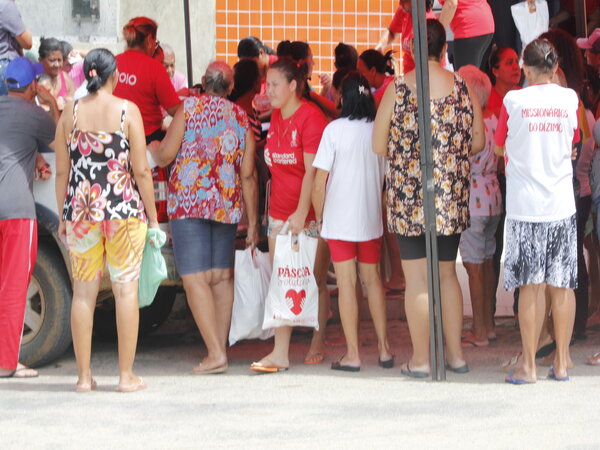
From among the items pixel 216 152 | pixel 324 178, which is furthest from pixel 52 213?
pixel 324 178

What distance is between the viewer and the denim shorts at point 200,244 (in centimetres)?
795

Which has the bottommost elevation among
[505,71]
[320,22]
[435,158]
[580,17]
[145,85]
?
[435,158]

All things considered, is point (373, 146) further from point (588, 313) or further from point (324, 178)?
point (588, 313)

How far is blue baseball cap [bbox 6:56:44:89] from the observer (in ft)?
26.0

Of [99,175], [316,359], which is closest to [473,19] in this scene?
[316,359]

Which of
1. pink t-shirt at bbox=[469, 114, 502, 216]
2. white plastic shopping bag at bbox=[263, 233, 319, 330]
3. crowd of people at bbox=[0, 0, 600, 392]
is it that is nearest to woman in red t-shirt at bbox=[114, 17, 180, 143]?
crowd of people at bbox=[0, 0, 600, 392]

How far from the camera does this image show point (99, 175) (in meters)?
7.28

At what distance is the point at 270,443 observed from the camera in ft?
20.1

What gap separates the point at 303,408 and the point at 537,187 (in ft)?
6.00

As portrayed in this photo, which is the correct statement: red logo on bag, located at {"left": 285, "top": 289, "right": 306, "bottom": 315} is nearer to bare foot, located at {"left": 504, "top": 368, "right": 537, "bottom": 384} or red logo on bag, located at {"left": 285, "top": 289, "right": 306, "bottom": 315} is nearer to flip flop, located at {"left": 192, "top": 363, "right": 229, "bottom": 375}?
flip flop, located at {"left": 192, "top": 363, "right": 229, "bottom": 375}

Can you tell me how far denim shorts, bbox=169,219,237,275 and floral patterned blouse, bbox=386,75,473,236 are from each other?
45.5 inches

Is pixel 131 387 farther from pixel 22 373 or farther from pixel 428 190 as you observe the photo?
pixel 428 190

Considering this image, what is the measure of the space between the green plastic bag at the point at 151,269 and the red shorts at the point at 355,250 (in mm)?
1070

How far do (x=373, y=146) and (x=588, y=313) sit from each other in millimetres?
2664
